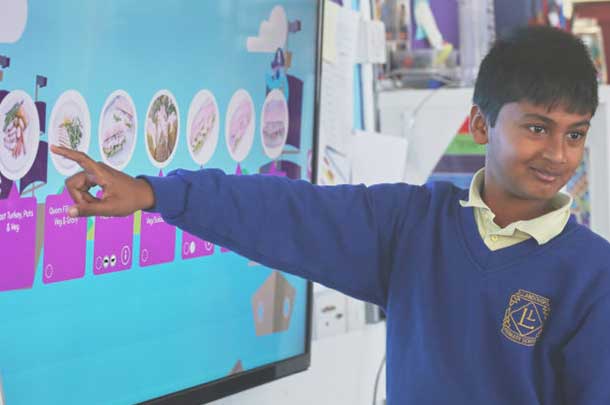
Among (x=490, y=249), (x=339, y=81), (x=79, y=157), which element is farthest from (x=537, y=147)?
(x=339, y=81)

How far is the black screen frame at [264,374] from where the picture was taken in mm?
1211

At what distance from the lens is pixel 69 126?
0.99m

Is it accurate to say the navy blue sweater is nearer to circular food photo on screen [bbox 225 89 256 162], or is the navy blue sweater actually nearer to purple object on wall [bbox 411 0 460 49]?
circular food photo on screen [bbox 225 89 256 162]

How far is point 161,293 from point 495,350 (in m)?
0.40

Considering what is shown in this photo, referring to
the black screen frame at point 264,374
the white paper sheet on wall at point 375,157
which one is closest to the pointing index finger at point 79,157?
the black screen frame at point 264,374

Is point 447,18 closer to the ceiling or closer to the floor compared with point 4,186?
closer to the ceiling

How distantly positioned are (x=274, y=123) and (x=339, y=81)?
479 mm

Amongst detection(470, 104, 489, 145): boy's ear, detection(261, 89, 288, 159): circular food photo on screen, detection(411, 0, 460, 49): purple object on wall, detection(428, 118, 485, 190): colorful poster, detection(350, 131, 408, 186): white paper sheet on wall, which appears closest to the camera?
detection(470, 104, 489, 145): boy's ear

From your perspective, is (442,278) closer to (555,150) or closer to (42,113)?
(555,150)

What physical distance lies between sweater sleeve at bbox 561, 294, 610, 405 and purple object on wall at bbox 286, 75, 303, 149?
1.80 feet

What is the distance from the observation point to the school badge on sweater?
3.55ft

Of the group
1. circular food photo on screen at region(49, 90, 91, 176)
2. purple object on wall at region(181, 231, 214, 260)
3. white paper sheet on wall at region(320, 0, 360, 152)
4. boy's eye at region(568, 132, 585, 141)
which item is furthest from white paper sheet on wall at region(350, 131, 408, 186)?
circular food photo on screen at region(49, 90, 91, 176)

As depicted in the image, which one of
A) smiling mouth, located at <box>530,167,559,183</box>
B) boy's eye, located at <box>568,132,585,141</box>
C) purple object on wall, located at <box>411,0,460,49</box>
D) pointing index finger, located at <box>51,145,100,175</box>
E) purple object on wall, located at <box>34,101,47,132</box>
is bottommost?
smiling mouth, located at <box>530,167,559,183</box>

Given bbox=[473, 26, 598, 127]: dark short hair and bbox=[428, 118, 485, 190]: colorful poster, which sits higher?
bbox=[473, 26, 598, 127]: dark short hair
